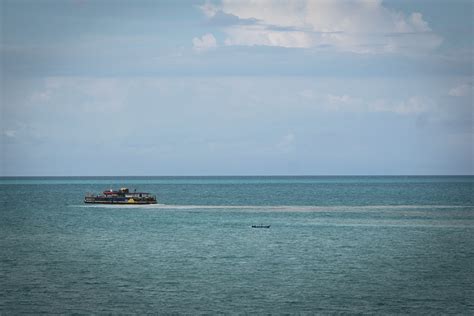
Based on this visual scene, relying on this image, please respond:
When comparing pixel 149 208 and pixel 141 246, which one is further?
pixel 149 208

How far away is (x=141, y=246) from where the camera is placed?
86.6 m

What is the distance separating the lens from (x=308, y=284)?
61.6 metres

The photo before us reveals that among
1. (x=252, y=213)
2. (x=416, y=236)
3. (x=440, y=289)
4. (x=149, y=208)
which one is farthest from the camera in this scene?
(x=149, y=208)

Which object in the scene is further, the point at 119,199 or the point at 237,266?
the point at 119,199

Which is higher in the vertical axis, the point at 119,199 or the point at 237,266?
the point at 119,199

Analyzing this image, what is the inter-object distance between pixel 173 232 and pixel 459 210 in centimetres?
6496

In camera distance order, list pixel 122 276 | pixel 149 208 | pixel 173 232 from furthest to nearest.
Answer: pixel 149 208 → pixel 173 232 → pixel 122 276

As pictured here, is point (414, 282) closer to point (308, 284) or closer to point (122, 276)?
point (308, 284)

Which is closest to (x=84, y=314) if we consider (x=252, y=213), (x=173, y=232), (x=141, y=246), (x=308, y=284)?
(x=308, y=284)

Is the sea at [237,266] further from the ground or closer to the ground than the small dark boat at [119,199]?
closer to the ground

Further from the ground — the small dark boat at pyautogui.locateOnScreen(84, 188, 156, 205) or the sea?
the small dark boat at pyautogui.locateOnScreen(84, 188, 156, 205)

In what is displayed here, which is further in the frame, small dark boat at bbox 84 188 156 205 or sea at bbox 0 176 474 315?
small dark boat at bbox 84 188 156 205

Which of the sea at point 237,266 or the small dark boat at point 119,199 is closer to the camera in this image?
the sea at point 237,266

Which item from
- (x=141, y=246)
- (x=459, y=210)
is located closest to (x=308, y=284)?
(x=141, y=246)
